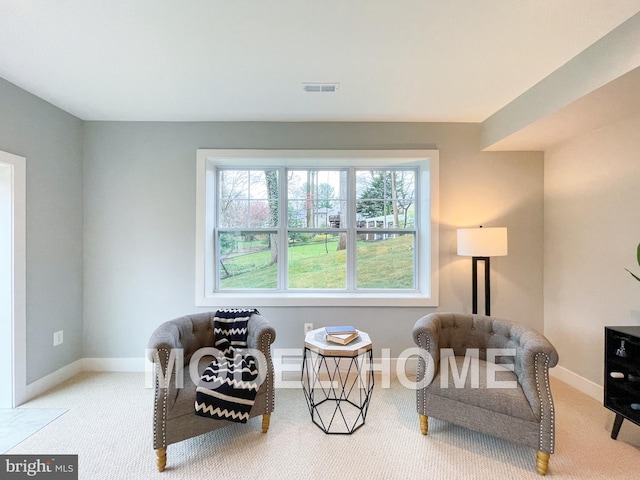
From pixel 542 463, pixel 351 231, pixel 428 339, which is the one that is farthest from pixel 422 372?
pixel 351 231

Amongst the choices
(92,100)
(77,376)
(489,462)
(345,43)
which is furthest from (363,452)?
(92,100)

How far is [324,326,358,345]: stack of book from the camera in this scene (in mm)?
2061

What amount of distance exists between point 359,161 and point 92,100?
7.97 ft

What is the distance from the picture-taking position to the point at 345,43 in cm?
179

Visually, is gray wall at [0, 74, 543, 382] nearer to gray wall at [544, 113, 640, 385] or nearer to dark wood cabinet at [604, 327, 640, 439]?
gray wall at [544, 113, 640, 385]

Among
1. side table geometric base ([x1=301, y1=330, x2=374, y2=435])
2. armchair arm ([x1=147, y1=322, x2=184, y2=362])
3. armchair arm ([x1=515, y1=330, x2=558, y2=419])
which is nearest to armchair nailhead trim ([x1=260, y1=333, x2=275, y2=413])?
side table geometric base ([x1=301, y1=330, x2=374, y2=435])

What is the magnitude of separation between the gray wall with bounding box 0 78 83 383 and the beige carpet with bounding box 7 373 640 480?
0.56m

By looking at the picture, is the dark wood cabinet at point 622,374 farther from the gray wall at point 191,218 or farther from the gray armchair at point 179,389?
the gray armchair at point 179,389

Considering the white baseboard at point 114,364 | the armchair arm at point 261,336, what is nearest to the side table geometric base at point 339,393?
the armchair arm at point 261,336

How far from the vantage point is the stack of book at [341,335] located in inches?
81.1

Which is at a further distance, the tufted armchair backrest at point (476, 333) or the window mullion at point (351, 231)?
the window mullion at point (351, 231)

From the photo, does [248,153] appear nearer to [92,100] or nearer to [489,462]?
[92,100]

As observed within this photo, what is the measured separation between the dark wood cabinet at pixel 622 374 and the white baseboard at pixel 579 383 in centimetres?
57

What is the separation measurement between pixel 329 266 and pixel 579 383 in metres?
2.45
